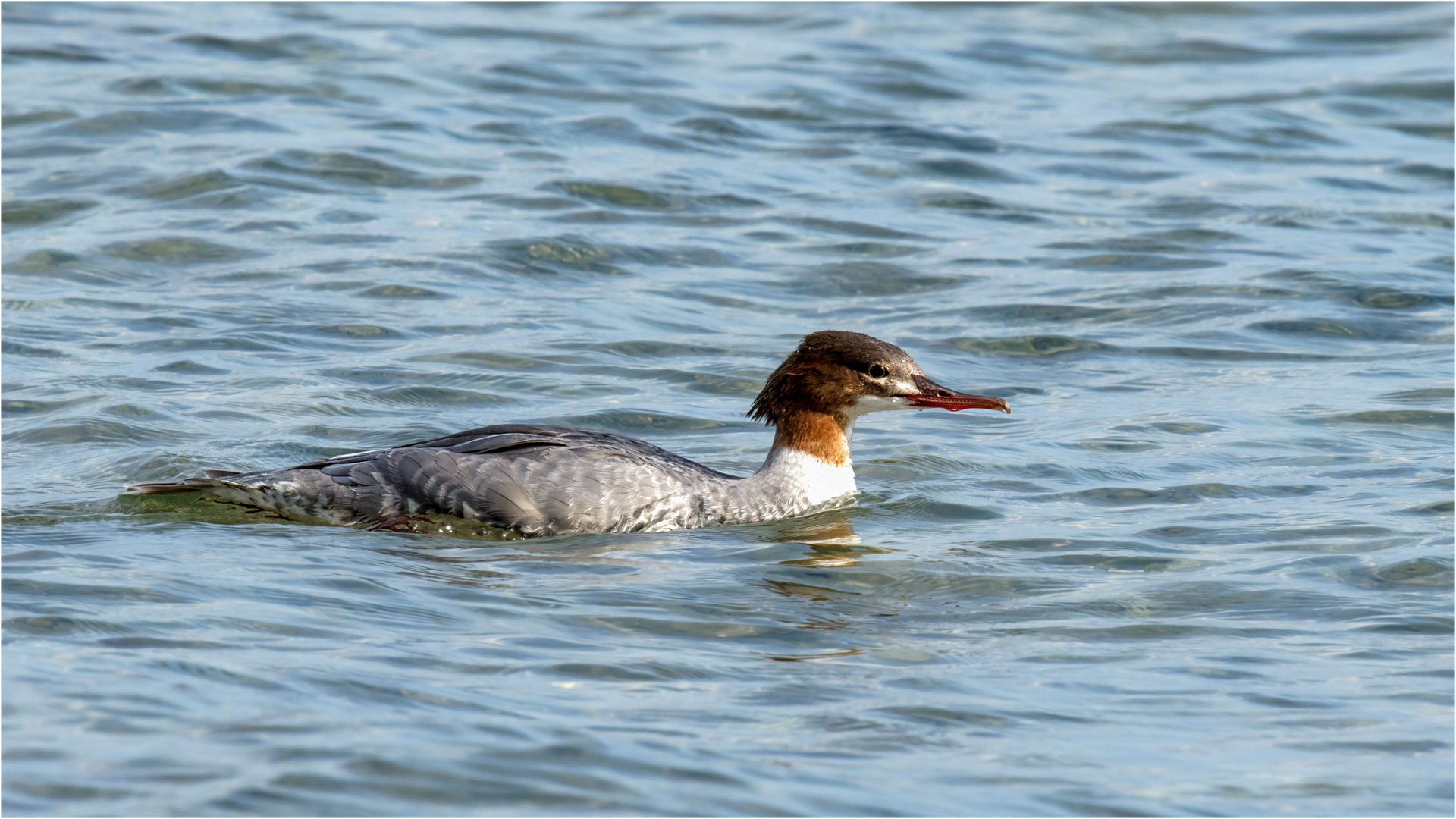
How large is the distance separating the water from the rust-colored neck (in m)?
0.37

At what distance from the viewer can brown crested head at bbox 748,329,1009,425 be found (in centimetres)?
892

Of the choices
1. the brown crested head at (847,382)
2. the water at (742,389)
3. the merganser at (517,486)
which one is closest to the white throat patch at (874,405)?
the brown crested head at (847,382)

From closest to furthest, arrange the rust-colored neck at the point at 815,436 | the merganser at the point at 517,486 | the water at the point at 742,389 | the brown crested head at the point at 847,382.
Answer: the water at the point at 742,389, the merganser at the point at 517,486, the brown crested head at the point at 847,382, the rust-colored neck at the point at 815,436

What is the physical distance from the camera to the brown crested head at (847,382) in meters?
8.92

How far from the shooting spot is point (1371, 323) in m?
12.6

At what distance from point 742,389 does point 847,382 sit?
7.02 feet

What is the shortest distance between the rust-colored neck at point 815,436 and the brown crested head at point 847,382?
21 mm

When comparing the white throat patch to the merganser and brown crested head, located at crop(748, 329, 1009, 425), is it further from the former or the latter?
the merganser

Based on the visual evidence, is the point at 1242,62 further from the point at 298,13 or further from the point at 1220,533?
the point at 1220,533

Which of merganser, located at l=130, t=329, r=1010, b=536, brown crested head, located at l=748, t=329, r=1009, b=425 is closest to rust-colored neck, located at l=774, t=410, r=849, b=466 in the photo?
brown crested head, located at l=748, t=329, r=1009, b=425

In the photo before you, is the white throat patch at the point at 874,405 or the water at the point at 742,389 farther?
the white throat patch at the point at 874,405

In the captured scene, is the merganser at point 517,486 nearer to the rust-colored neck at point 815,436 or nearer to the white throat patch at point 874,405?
the white throat patch at point 874,405

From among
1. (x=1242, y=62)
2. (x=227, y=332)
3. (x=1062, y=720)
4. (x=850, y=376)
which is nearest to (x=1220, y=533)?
(x=850, y=376)

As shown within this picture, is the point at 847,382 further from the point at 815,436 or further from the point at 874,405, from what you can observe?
the point at 815,436
